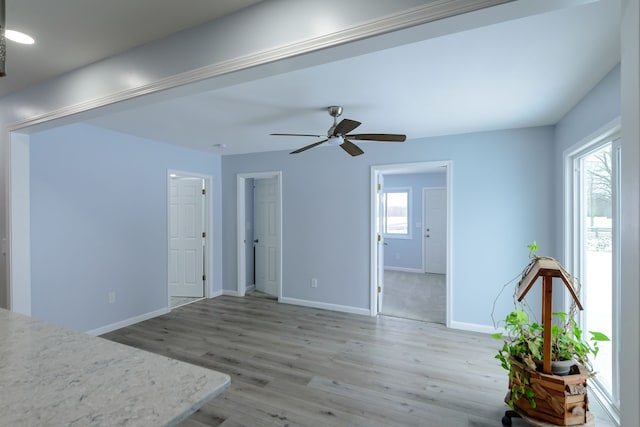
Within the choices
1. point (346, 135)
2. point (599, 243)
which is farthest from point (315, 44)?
point (599, 243)

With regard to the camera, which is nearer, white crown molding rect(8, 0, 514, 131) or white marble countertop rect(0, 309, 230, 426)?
white marble countertop rect(0, 309, 230, 426)

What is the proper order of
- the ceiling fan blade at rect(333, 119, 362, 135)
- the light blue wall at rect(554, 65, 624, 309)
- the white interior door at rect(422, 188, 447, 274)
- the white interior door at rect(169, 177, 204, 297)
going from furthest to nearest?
the white interior door at rect(422, 188, 447, 274) → the white interior door at rect(169, 177, 204, 297) → the ceiling fan blade at rect(333, 119, 362, 135) → the light blue wall at rect(554, 65, 624, 309)

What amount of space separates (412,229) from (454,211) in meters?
3.77

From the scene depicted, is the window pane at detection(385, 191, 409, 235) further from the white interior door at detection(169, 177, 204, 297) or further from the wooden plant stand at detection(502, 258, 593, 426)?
the wooden plant stand at detection(502, 258, 593, 426)

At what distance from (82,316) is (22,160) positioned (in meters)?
1.78

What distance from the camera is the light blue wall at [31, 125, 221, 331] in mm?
3199

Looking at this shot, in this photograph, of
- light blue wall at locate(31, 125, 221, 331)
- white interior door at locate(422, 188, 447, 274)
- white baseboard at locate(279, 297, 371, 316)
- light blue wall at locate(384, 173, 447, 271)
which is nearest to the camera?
light blue wall at locate(31, 125, 221, 331)

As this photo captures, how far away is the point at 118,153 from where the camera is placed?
3.85 metres

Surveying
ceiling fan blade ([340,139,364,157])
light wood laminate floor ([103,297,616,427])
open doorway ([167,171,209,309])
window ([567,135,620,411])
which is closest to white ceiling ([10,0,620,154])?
ceiling fan blade ([340,139,364,157])

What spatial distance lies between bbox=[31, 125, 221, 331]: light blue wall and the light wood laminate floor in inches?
17.2

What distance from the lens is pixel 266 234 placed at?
5.61m

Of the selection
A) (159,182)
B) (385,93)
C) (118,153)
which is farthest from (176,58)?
(159,182)

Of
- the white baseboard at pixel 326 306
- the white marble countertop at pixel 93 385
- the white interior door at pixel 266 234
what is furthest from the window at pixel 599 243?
the white interior door at pixel 266 234

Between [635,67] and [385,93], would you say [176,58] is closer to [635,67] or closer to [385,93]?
[385,93]
